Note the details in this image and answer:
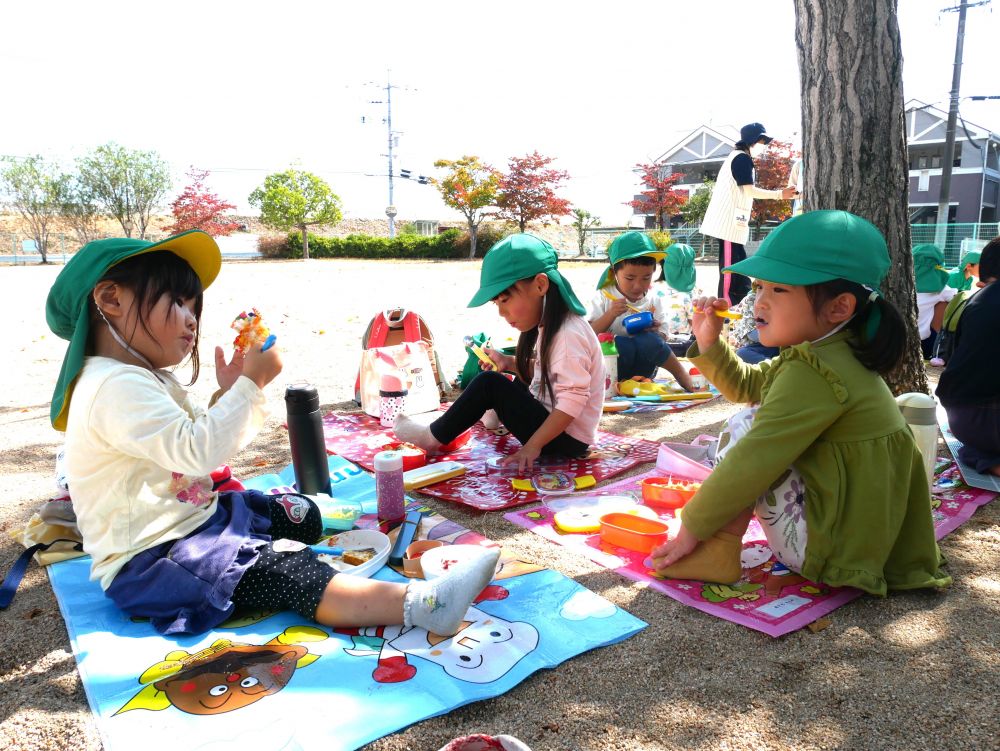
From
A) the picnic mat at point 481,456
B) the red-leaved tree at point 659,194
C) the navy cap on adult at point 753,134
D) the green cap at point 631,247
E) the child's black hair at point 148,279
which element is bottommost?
the picnic mat at point 481,456

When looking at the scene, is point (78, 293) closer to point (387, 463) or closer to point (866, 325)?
point (387, 463)

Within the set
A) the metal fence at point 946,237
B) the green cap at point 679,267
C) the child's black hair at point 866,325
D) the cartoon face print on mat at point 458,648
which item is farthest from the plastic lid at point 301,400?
the metal fence at point 946,237

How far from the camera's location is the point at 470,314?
1027 cm

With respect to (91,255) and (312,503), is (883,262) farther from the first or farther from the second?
(91,255)

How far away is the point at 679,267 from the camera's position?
7.11 meters

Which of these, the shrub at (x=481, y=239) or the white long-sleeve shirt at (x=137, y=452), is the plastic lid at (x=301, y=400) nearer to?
the white long-sleeve shirt at (x=137, y=452)

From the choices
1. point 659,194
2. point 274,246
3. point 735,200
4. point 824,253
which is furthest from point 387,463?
point 659,194

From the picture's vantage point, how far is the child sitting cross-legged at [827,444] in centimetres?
209

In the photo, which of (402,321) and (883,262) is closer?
(883,262)

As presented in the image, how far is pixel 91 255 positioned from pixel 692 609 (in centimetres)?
213

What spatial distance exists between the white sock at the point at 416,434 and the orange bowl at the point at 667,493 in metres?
1.16

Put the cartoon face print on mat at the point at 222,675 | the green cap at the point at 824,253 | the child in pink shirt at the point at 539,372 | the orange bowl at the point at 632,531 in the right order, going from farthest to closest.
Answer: the child in pink shirt at the point at 539,372 < the orange bowl at the point at 632,531 < the green cap at the point at 824,253 < the cartoon face print on mat at the point at 222,675

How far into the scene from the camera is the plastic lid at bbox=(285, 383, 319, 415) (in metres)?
3.07

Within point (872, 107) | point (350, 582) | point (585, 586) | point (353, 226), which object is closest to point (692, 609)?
point (585, 586)
